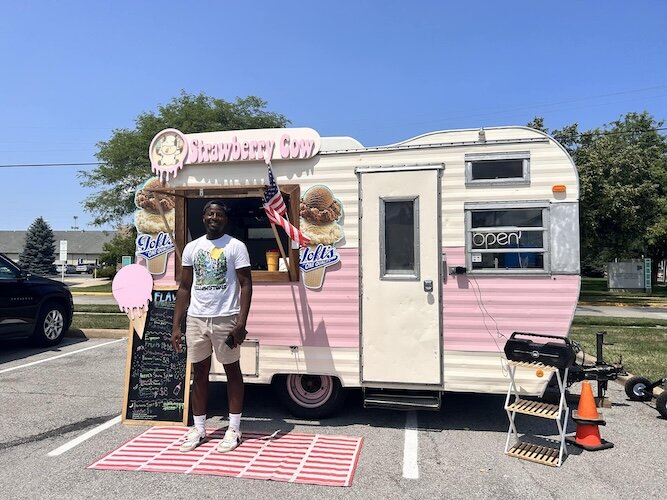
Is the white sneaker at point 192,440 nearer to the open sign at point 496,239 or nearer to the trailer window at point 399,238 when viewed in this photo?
the trailer window at point 399,238

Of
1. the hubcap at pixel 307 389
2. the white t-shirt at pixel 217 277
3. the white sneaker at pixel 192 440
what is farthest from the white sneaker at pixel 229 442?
the white t-shirt at pixel 217 277

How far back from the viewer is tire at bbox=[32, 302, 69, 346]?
28.2 feet

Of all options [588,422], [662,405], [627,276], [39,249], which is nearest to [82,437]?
[588,422]

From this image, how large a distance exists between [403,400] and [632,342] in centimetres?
685

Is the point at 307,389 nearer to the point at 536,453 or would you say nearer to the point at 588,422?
the point at 536,453

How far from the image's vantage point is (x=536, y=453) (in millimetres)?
4137

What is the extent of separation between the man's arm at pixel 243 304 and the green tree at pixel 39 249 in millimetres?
56927

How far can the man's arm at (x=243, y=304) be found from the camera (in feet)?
13.6

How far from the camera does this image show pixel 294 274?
16.1ft

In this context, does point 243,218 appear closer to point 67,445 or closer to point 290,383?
point 290,383

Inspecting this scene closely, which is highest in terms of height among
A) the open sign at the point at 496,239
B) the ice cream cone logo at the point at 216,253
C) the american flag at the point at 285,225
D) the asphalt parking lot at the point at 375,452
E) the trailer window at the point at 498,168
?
the trailer window at the point at 498,168

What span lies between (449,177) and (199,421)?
10.3 ft

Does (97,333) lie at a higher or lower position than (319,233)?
lower

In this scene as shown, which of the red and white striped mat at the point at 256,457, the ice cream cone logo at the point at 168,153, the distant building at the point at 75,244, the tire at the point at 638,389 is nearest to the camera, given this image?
the red and white striped mat at the point at 256,457
